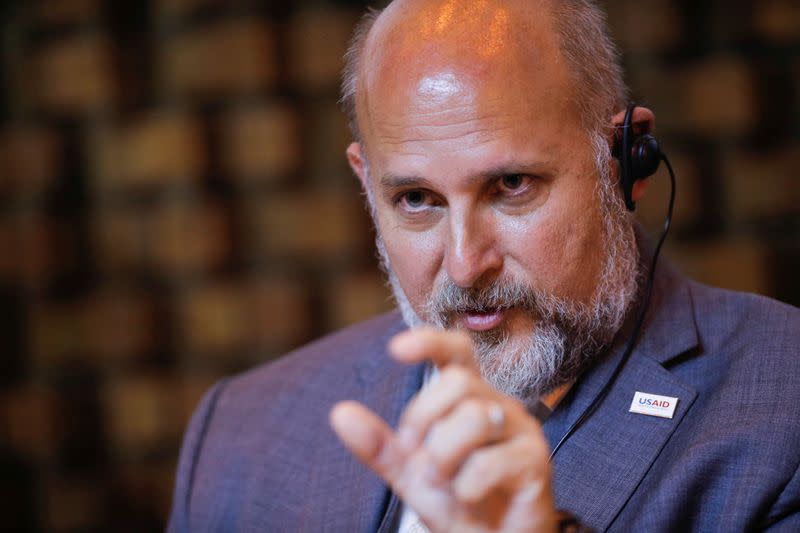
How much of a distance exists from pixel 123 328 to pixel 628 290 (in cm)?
212

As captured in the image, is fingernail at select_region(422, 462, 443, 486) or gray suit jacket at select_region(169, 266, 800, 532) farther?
gray suit jacket at select_region(169, 266, 800, 532)

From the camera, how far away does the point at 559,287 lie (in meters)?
1.40

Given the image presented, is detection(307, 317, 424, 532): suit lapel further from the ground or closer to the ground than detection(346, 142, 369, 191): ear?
closer to the ground

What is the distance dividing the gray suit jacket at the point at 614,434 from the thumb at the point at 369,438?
1.60 feet

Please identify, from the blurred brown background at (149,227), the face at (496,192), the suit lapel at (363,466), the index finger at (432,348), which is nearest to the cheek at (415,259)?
the face at (496,192)

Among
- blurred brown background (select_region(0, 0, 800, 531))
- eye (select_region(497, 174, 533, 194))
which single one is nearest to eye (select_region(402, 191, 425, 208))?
eye (select_region(497, 174, 533, 194))

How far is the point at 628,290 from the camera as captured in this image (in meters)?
1.50

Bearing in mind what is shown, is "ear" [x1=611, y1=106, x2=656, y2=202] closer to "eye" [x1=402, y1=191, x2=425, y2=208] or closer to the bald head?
the bald head

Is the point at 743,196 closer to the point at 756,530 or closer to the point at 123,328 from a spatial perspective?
the point at 756,530

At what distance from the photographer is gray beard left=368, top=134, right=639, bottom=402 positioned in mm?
1376

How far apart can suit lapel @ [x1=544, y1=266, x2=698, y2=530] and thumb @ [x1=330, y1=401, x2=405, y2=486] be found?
1.60 feet

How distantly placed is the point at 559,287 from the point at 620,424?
225 millimetres

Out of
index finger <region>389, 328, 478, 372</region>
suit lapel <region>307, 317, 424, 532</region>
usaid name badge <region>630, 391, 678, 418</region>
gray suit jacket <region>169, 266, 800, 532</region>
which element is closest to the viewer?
index finger <region>389, 328, 478, 372</region>

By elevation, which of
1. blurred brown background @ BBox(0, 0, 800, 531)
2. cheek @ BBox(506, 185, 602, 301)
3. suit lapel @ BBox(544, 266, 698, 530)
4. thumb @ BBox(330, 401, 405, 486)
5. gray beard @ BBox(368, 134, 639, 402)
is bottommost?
blurred brown background @ BBox(0, 0, 800, 531)
